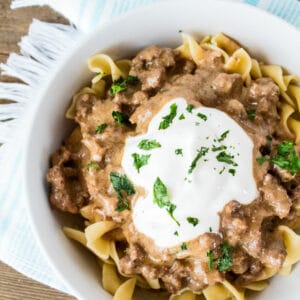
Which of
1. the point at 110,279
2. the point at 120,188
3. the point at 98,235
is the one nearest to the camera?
the point at 120,188

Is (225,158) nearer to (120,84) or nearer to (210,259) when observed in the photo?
(210,259)

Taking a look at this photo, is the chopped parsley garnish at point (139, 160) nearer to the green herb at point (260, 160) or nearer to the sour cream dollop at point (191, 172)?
the sour cream dollop at point (191, 172)

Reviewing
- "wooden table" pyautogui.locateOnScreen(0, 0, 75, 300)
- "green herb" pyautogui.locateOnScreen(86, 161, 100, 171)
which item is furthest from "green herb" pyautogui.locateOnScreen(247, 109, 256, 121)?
"wooden table" pyautogui.locateOnScreen(0, 0, 75, 300)

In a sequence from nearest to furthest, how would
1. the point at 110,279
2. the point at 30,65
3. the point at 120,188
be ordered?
the point at 120,188, the point at 110,279, the point at 30,65

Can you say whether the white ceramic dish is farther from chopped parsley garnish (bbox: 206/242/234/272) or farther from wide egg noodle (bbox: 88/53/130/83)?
chopped parsley garnish (bbox: 206/242/234/272)

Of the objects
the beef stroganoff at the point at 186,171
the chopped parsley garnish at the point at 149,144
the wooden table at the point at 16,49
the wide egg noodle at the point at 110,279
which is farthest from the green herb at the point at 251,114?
the wooden table at the point at 16,49

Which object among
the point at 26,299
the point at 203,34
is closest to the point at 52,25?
the point at 203,34

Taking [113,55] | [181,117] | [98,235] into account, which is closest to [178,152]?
[181,117]

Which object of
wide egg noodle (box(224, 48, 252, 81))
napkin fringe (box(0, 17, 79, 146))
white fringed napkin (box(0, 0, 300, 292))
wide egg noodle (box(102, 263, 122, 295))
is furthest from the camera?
napkin fringe (box(0, 17, 79, 146))
